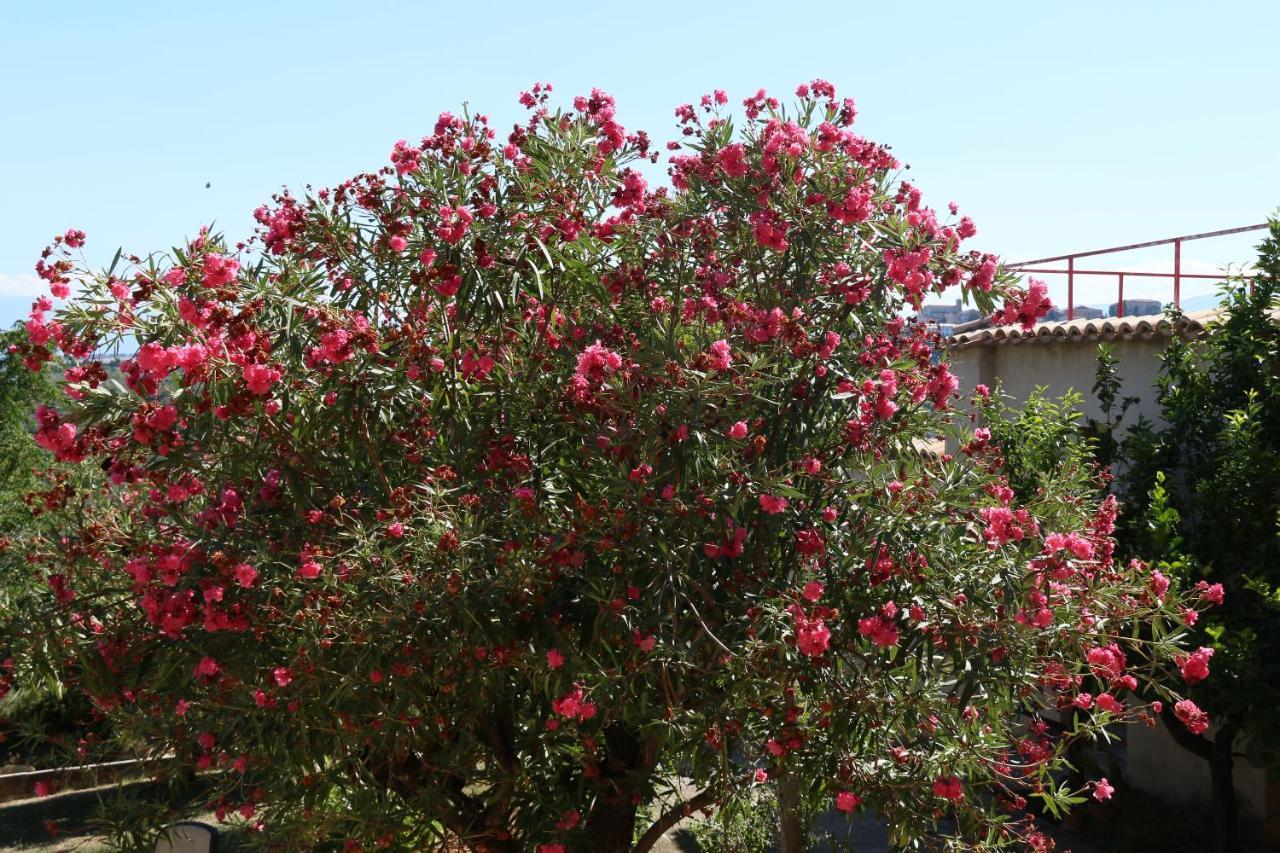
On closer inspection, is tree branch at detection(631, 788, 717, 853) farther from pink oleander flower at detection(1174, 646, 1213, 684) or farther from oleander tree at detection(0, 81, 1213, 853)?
pink oleander flower at detection(1174, 646, 1213, 684)

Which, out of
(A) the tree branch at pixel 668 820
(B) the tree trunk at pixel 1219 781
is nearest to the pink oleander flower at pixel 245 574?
(A) the tree branch at pixel 668 820

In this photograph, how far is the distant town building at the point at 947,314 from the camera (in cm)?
564

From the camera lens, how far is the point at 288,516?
4926mm

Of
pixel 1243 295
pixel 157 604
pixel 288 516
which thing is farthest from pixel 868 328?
pixel 1243 295

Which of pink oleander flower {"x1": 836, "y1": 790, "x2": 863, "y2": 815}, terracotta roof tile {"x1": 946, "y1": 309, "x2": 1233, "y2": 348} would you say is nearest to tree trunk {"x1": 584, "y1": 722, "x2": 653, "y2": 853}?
pink oleander flower {"x1": 836, "y1": 790, "x2": 863, "y2": 815}

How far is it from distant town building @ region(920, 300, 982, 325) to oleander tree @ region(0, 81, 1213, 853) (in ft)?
1.22

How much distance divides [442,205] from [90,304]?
1.44m

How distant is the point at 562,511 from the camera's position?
4.99m

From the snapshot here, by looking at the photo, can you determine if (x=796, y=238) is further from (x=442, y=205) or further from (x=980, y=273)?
(x=442, y=205)

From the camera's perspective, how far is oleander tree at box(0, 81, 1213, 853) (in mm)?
4387

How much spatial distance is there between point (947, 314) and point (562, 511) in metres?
19.1

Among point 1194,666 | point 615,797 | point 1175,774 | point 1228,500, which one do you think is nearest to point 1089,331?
point 1228,500

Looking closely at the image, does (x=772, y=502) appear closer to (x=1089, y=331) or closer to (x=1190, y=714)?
(x=1190, y=714)

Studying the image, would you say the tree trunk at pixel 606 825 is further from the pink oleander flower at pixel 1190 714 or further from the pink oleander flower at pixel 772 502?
the pink oleander flower at pixel 1190 714
